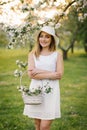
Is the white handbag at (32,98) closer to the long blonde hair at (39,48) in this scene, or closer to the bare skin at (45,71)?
the bare skin at (45,71)

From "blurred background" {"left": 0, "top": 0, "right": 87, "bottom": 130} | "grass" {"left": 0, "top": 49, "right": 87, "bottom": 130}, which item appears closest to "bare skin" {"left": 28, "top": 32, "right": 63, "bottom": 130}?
"blurred background" {"left": 0, "top": 0, "right": 87, "bottom": 130}

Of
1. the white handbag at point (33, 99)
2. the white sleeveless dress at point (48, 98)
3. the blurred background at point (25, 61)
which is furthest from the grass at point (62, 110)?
the white handbag at point (33, 99)

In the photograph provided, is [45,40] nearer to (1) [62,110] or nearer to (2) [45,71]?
(2) [45,71]

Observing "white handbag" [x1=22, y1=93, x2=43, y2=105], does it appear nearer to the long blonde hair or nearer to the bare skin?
the bare skin

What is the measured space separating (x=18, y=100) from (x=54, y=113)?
22.5 ft

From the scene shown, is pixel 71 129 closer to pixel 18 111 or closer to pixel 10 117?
pixel 10 117

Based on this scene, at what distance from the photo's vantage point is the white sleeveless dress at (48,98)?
571 cm

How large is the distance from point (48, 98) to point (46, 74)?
34 centimetres

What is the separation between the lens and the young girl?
224 inches

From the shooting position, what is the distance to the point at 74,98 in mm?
13031

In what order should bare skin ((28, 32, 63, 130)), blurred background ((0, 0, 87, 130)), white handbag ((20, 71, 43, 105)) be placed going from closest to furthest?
white handbag ((20, 71, 43, 105)) → bare skin ((28, 32, 63, 130)) → blurred background ((0, 0, 87, 130))

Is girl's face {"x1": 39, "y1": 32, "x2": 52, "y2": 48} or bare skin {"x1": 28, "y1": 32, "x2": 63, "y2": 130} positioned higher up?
girl's face {"x1": 39, "y1": 32, "x2": 52, "y2": 48}

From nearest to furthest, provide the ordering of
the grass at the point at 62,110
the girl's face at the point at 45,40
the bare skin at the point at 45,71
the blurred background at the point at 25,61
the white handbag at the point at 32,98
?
the white handbag at the point at 32,98, the bare skin at the point at 45,71, the girl's face at the point at 45,40, the blurred background at the point at 25,61, the grass at the point at 62,110

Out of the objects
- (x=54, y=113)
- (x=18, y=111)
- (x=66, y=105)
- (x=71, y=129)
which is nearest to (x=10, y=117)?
(x=18, y=111)
